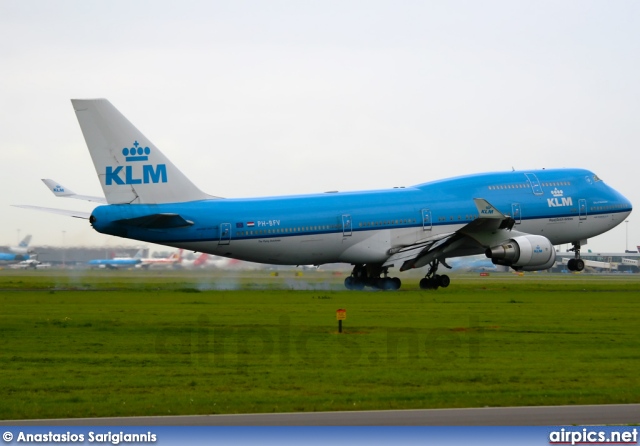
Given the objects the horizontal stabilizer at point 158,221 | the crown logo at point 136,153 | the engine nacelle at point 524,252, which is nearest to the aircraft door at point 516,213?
the engine nacelle at point 524,252

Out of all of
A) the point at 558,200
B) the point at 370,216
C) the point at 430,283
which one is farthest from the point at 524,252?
the point at 370,216

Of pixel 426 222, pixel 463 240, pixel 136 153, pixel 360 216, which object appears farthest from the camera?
pixel 426 222

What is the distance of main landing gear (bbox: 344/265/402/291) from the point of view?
58750mm

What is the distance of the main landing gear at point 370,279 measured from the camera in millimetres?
58750

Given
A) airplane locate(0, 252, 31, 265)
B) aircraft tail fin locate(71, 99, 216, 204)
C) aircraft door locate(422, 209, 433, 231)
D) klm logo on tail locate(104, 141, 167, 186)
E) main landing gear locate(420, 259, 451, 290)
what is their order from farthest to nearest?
airplane locate(0, 252, 31, 265) → main landing gear locate(420, 259, 451, 290) → aircraft door locate(422, 209, 433, 231) → klm logo on tail locate(104, 141, 167, 186) → aircraft tail fin locate(71, 99, 216, 204)

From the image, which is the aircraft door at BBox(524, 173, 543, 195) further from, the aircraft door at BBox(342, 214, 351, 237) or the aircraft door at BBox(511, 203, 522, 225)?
the aircraft door at BBox(342, 214, 351, 237)

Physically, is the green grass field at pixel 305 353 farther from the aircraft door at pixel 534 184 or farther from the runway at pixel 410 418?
the aircraft door at pixel 534 184

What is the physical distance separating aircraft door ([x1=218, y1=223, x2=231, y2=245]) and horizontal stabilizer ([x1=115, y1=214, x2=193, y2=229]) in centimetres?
173

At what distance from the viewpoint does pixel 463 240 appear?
187 feet

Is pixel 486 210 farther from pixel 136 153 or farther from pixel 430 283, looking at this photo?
pixel 136 153

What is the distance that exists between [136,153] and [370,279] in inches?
618

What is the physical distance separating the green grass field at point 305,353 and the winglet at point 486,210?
6308 mm

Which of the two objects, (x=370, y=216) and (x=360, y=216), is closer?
(x=360, y=216)

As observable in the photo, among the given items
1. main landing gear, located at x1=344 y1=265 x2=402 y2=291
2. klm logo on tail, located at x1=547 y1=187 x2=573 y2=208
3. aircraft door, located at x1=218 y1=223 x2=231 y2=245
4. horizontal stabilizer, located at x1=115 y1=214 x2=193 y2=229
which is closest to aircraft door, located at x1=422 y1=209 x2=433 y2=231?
main landing gear, located at x1=344 y1=265 x2=402 y2=291
